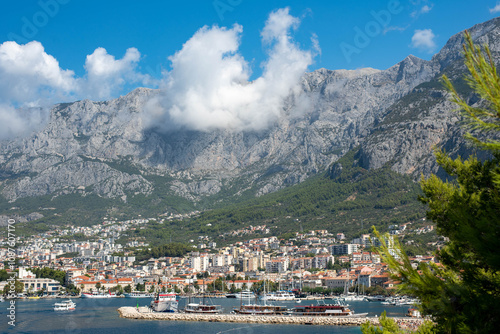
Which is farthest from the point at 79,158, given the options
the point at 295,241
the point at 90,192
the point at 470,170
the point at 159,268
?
the point at 470,170

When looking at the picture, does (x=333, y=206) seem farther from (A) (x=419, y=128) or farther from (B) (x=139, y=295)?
(B) (x=139, y=295)

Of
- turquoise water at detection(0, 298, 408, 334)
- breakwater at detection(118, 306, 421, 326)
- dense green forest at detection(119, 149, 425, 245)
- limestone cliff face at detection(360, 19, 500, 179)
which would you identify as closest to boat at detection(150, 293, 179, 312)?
breakwater at detection(118, 306, 421, 326)

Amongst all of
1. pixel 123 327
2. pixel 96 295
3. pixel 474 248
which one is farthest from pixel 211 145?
pixel 474 248

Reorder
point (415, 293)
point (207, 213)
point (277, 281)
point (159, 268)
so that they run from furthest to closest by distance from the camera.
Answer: point (207, 213) < point (159, 268) < point (277, 281) < point (415, 293)

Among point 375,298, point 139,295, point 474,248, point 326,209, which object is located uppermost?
point 326,209

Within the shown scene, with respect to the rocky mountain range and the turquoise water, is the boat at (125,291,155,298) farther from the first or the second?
the rocky mountain range

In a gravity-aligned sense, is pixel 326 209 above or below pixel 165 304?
above

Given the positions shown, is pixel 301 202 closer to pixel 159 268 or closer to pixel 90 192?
pixel 159 268

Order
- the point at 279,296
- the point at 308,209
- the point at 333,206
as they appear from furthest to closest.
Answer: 1. the point at 308,209
2. the point at 333,206
3. the point at 279,296

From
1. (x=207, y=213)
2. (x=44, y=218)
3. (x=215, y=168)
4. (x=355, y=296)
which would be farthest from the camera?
(x=215, y=168)
